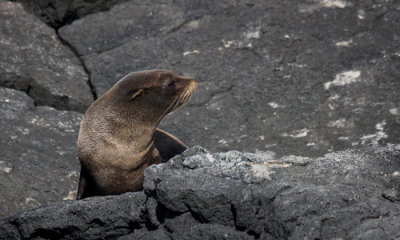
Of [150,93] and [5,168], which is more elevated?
[150,93]

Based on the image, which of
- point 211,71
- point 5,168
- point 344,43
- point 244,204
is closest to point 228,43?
point 211,71

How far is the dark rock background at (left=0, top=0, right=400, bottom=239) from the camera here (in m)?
5.02

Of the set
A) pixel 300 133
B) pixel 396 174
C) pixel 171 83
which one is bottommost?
pixel 300 133

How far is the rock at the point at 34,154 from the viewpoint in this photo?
4.48 meters

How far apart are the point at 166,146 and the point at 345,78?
1811 millimetres

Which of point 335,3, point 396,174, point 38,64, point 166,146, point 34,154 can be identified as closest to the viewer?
point 396,174

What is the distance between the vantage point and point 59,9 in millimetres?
6492

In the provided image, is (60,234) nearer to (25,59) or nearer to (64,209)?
(64,209)

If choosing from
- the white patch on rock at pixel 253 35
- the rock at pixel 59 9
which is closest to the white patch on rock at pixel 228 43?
the white patch on rock at pixel 253 35

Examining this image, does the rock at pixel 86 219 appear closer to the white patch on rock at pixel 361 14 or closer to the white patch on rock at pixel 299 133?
the white patch on rock at pixel 299 133

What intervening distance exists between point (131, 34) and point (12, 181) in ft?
7.31

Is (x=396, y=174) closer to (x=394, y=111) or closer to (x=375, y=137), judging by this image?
(x=375, y=137)

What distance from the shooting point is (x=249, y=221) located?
8.71 feet

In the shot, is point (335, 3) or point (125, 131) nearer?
point (125, 131)
